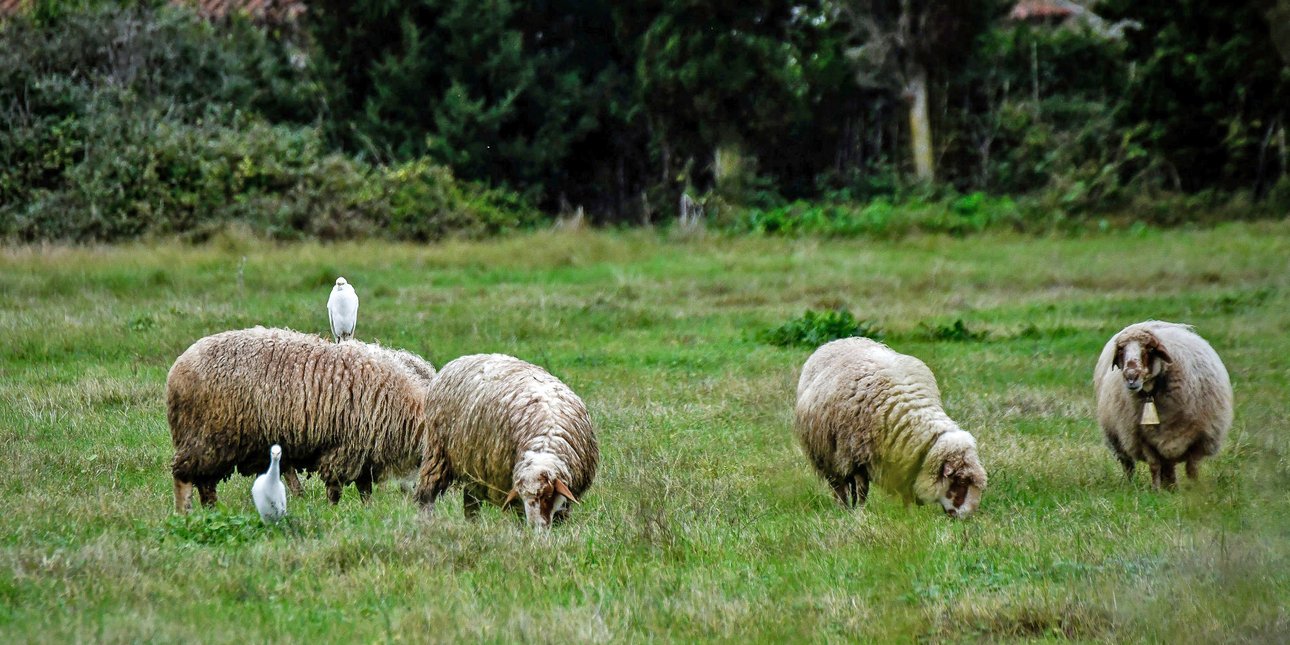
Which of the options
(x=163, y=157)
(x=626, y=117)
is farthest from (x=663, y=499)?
(x=626, y=117)

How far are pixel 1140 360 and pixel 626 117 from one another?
20.6 m

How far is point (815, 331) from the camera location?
1463 centimetres

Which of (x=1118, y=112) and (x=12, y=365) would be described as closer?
(x=12, y=365)

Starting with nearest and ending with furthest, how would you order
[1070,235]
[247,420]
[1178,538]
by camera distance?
1. [1178,538]
2. [247,420]
3. [1070,235]

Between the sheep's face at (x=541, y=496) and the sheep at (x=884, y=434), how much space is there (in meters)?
1.97

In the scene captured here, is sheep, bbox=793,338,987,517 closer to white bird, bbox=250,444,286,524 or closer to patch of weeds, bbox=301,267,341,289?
white bird, bbox=250,444,286,524

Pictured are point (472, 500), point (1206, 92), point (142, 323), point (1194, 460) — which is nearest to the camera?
point (472, 500)

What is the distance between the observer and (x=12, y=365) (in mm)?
12875

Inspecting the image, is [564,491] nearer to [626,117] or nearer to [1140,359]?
[1140,359]

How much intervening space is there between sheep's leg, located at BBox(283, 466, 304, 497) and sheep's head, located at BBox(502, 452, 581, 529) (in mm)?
2057

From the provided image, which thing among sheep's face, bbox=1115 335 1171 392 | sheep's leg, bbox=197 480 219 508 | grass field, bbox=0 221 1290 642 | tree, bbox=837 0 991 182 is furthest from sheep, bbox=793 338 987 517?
tree, bbox=837 0 991 182

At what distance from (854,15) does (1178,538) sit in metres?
21.9

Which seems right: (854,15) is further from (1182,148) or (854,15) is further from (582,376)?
(582,376)

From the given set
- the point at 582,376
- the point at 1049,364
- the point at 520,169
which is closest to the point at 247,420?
the point at 582,376
